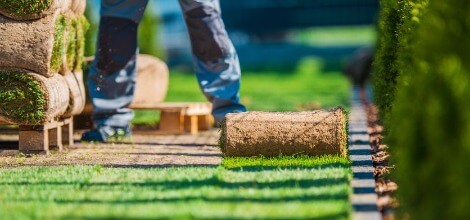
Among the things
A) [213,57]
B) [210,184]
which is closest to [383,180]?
[210,184]

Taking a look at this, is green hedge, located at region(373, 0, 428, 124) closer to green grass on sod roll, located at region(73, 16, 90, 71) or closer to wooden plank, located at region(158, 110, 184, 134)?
wooden plank, located at region(158, 110, 184, 134)

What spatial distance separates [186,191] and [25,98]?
253 centimetres

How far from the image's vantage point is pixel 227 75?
9.46 m

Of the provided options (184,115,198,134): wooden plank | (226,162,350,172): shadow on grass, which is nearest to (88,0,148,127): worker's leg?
(184,115,198,134): wooden plank

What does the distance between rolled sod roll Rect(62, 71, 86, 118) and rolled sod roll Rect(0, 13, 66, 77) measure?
2.51 feet

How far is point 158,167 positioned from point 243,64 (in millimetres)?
25762

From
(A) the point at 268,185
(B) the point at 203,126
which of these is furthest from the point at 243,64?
(A) the point at 268,185

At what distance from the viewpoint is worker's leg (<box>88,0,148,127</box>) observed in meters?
9.49

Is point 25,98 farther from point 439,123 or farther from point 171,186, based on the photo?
point 439,123

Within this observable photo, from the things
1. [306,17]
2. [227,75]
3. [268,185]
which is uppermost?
[306,17]

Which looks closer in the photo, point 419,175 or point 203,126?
point 419,175

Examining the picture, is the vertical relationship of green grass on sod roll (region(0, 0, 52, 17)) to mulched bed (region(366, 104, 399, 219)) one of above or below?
above

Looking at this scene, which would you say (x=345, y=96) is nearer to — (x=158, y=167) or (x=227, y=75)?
(x=227, y=75)

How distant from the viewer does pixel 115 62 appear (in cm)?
966
